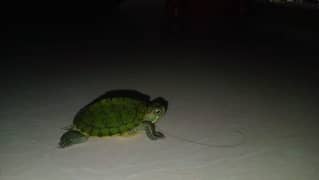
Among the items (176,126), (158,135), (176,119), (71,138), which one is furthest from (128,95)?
(71,138)

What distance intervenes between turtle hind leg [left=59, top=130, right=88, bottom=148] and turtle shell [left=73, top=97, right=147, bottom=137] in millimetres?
44

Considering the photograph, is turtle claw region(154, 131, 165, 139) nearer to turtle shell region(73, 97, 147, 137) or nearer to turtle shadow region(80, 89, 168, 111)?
turtle shell region(73, 97, 147, 137)

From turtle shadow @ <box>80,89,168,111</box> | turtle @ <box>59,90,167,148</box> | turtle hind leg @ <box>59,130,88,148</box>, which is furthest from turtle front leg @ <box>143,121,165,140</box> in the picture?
turtle shadow @ <box>80,89,168,111</box>

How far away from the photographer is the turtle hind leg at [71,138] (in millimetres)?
2916

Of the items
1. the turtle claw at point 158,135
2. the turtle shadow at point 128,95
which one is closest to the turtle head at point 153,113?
the turtle claw at point 158,135

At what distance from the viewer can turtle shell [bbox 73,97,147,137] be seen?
9.52 ft

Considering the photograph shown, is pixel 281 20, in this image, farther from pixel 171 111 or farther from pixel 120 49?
pixel 171 111

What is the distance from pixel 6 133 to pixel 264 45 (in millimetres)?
4209

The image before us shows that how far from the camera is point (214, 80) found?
4520mm

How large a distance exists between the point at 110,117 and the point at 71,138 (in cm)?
32

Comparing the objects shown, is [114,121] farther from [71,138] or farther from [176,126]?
[176,126]

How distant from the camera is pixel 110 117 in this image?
295 cm

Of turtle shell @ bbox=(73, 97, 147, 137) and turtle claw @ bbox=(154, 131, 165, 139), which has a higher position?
turtle shell @ bbox=(73, 97, 147, 137)

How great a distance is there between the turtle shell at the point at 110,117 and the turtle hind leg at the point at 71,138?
0.14ft
